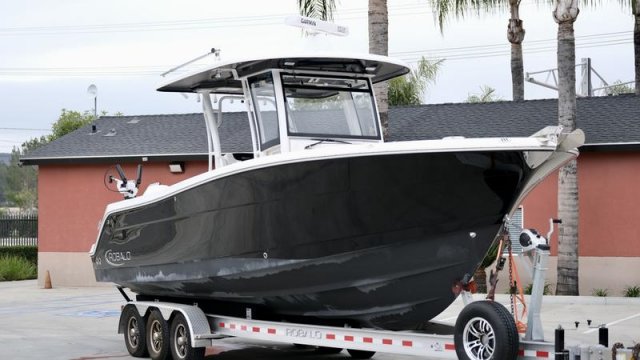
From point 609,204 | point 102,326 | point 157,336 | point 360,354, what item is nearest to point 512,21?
point 609,204

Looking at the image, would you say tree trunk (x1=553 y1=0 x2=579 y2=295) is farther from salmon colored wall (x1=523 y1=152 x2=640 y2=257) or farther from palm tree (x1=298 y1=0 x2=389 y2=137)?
palm tree (x1=298 y1=0 x2=389 y2=137)

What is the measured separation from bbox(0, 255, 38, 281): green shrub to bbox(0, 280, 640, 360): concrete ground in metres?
5.74

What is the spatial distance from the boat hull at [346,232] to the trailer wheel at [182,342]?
418 mm

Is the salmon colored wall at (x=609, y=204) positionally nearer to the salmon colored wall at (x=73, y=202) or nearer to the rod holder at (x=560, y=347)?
the salmon colored wall at (x=73, y=202)

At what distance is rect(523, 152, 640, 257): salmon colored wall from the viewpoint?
65.8ft

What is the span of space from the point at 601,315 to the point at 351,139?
24.8 feet

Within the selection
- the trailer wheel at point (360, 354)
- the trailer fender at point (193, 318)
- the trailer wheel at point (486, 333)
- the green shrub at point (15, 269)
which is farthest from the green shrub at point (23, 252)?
the trailer wheel at point (486, 333)

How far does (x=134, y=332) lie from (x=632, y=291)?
10796 millimetres

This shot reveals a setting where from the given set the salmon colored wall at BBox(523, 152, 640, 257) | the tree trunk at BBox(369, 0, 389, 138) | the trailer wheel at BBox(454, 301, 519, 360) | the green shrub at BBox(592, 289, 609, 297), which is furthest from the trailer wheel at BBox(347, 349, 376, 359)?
the salmon colored wall at BBox(523, 152, 640, 257)

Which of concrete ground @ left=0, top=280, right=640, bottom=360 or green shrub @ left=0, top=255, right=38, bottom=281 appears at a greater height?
concrete ground @ left=0, top=280, right=640, bottom=360

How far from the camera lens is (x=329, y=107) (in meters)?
11.4

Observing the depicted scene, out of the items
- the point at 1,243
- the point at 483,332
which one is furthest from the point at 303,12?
the point at 1,243

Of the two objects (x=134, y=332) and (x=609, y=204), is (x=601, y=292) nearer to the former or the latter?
(x=609, y=204)

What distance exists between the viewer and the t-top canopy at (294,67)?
11086 millimetres
